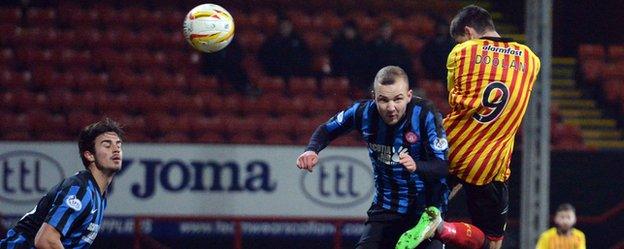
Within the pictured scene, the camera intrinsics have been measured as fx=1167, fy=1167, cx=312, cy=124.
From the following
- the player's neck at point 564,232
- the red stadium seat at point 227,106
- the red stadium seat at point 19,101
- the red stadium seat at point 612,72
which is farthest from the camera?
the red stadium seat at point 612,72

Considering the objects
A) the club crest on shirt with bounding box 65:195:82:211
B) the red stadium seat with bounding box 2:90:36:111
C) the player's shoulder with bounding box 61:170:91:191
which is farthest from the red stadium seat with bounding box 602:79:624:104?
the club crest on shirt with bounding box 65:195:82:211

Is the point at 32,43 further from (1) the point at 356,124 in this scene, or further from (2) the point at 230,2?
(1) the point at 356,124

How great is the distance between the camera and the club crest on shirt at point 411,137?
6.34 metres

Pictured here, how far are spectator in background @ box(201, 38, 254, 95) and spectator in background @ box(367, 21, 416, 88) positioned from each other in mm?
1398

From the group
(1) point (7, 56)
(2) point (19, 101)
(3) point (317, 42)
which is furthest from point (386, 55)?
(1) point (7, 56)

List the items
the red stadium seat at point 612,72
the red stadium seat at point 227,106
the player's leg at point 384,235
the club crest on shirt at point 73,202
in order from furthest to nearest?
the red stadium seat at point 612,72, the red stadium seat at point 227,106, the player's leg at point 384,235, the club crest on shirt at point 73,202

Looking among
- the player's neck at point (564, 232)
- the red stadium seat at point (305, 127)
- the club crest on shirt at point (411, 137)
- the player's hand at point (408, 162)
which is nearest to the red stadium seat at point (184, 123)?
the red stadium seat at point (305, 127)

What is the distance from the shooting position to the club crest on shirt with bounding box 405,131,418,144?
634cm

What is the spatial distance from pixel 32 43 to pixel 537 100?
19.7 feet

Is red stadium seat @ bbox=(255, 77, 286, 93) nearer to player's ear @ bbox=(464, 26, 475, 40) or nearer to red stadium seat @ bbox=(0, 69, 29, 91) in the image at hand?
red stadium seat @ bbox=(0, 69, 29, 91)

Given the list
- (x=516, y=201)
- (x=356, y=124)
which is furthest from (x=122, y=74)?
(x=356, y=124)

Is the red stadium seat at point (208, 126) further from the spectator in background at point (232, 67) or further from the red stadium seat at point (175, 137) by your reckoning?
the spectator in background at point (232, 67)

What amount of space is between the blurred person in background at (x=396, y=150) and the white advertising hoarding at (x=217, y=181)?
5092 millimetres

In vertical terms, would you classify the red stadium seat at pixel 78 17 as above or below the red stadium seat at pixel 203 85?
above
